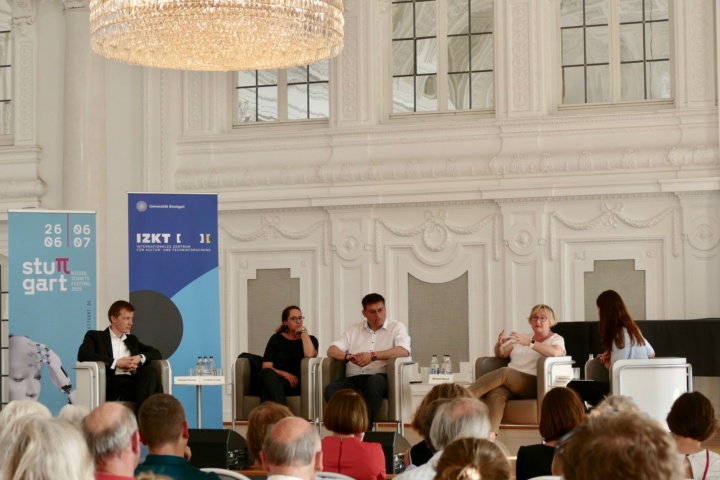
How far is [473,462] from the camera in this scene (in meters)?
2.65

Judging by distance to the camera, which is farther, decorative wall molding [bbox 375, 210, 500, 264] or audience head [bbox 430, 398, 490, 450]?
decorative wall molding [bbox 375, 210, 500, 264]

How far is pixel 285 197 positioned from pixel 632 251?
370 cm

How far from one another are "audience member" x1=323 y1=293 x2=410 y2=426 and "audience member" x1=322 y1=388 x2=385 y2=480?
3.32 meters

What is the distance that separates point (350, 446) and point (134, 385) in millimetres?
4253

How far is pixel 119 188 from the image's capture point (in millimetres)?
12875

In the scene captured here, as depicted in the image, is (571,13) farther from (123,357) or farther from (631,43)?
(123,357)

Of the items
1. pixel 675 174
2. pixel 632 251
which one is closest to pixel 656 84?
pixel 675 174

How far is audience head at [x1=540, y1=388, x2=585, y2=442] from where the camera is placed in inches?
188

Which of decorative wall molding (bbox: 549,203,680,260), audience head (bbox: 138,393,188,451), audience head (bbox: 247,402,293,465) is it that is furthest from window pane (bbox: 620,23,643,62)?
audience head (bbox: 138,393,188,451)

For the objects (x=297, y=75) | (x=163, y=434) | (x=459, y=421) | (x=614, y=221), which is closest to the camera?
(x=163, y=434)

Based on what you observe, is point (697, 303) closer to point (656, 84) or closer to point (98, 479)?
point (656, 84)

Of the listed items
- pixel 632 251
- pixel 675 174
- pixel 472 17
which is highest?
pixel 472 17

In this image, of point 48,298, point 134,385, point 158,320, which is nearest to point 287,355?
point 134,385

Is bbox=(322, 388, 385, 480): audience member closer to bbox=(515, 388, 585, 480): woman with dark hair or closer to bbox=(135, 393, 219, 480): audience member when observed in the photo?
bbox=(515, 388, 585, 480): woman with dark hair
